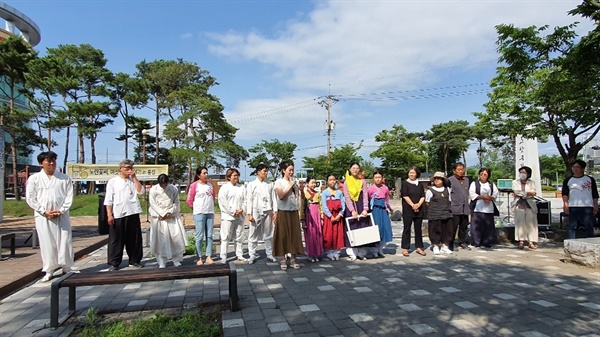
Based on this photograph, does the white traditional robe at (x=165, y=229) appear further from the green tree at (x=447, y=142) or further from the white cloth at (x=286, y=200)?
the green tree at (x=447, y=142)

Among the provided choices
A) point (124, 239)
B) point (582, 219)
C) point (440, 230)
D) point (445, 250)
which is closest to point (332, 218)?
point (440, 230)

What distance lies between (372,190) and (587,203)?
12.0 ft

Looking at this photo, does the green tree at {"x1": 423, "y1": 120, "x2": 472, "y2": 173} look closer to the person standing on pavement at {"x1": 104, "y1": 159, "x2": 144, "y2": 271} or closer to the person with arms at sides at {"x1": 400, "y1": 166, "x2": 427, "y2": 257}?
the person with arms at sides at {"x1": 400, "y1": 166, "x2": 427, "y2": 257}

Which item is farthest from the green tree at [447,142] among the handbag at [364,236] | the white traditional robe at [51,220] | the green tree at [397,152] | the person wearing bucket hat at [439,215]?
the white traditional robe at [51,220]

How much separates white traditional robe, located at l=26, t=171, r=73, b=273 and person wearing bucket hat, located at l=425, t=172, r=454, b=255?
19.6 feet

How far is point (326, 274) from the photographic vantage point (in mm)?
5582

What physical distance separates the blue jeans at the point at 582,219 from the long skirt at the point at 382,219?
3.24 meters

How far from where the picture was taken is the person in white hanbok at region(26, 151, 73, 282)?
5180 mm

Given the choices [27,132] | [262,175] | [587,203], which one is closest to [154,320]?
[262,175]

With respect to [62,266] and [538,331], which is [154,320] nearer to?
[62,266]

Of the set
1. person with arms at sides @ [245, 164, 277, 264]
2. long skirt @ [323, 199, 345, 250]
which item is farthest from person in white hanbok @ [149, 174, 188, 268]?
long skirt @ [323, 199, 345, 250]

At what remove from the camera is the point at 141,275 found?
143 inches

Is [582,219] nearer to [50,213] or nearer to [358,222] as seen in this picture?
[358,222]

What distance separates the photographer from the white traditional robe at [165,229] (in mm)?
6059
